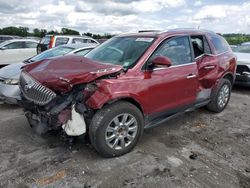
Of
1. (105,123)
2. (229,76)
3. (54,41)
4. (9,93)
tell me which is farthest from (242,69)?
(54,41)

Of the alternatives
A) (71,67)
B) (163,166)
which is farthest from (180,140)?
(71,67)

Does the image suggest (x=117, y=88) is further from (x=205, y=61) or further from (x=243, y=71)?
(x=243, y=71)

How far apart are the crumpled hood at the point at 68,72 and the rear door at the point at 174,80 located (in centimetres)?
73

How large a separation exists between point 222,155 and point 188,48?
1.88 m

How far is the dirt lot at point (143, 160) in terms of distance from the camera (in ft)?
10.5

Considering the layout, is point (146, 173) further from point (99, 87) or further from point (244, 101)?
point (244, 101)

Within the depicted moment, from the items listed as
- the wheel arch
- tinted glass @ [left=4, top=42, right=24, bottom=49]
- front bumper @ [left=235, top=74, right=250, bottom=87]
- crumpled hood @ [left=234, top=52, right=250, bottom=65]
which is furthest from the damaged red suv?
tinted glass @ [left=4, top=42, right=24, bottom=49]

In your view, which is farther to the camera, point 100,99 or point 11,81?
point 11,81

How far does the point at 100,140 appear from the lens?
3.49 meters

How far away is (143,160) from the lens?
368 cm

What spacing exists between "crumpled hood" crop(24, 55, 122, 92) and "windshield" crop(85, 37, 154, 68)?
46 cm

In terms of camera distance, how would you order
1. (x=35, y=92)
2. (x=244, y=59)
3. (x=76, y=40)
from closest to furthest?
(x=35, y=92) → (x=244, y=59) → (x=76, y=40)

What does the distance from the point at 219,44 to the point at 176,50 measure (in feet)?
5.49

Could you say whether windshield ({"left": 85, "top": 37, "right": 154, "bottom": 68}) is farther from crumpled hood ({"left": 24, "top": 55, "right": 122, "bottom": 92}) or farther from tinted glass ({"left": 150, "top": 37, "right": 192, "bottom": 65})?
crumpled hood ({"left": 24, "top": 55, "right": 122, "bottom": 92})
